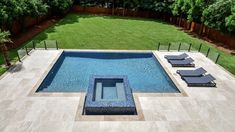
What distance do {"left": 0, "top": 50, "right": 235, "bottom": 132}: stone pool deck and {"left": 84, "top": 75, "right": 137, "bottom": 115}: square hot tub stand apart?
49 cm

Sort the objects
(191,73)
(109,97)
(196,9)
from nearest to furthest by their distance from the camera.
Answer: (109,97) < (191,73) < (196,9)

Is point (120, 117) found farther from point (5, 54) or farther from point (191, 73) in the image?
point (5, 54)

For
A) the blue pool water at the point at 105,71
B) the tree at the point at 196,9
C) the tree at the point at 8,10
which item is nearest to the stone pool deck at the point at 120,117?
the blue pool water at the point at 105,71

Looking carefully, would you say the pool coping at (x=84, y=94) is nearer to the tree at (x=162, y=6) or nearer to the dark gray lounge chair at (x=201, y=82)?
the dark gray lounge chair at (x=201, y=82)

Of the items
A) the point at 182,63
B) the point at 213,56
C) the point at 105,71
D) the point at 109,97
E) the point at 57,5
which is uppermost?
the point at 57,5

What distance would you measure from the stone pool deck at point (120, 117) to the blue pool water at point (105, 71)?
1.11 m

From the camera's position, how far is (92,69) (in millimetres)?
16156

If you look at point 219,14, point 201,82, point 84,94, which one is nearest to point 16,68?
point 84,94

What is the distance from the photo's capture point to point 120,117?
9.41 meters

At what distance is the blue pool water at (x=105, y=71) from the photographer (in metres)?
13.5

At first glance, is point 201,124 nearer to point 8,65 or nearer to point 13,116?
point 13,116

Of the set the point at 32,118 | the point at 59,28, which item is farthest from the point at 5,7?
the point at 32,118

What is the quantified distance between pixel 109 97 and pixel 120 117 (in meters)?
2.81

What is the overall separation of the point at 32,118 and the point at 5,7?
521 inches
